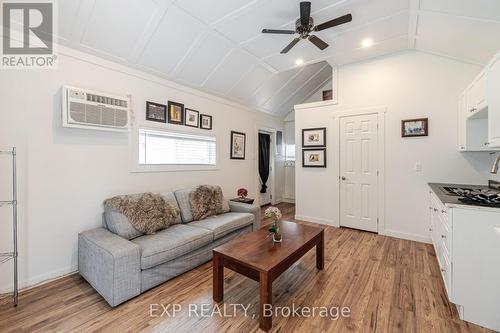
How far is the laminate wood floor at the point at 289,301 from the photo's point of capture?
5.60ft

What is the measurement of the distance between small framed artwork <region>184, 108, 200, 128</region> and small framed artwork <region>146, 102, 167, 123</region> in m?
0.39

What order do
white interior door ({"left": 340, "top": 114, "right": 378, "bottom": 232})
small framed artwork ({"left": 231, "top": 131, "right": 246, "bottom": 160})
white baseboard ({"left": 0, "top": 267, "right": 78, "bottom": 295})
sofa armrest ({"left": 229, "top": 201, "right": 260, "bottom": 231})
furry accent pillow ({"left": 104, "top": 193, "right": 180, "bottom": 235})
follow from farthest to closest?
small framed artwork ({"left": 231, "top": 131, "right": 246, "bottom": 160}) < white interior door ({"left": 340, "top": 114, "right": 378, "bottom": 232}) < sofa armrest ({"left": 229, "top": 201, "right": 260, "bottom": 231}) < furry accent pillow ({"left": 104, "top": 193, "right": 180, "bottom": 235}) < white baseboard ({"left": 0, "top": 267, "right": 78, "bottom": 295})

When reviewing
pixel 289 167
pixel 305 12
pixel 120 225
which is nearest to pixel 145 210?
pixel 120 225

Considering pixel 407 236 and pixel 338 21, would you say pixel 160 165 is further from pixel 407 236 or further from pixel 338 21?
pixel 407 236

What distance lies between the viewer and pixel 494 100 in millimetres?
1883

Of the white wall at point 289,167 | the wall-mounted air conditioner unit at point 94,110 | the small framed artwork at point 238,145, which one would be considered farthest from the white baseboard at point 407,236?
the wall-mounted air conditioner unit at point 94,110

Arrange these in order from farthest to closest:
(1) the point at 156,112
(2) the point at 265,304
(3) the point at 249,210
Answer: (3) the point at 249,210
(1) the point at 156,112
(2) the point at 265,304

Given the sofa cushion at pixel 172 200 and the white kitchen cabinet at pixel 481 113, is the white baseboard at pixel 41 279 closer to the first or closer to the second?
the sofa cushion at pixel 172 200

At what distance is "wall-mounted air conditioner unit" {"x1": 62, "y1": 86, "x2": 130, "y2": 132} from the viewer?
7.69ft

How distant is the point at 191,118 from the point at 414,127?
11.5ft

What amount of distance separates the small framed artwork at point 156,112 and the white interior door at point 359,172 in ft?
9.96

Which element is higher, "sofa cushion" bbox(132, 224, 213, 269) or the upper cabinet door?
the upper cabinet door

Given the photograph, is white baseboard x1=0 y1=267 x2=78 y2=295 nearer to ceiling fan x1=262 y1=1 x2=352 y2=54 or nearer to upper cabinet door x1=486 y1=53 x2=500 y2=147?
ceiling fan x1=262 y1=1 x2=352 y2=54

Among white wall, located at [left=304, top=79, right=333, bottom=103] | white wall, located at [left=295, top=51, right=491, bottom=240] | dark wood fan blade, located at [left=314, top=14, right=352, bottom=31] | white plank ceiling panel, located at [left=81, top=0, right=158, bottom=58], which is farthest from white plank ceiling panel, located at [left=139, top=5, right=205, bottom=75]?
white wall, located at [left=304, top=79, right=333, bottom=103]
